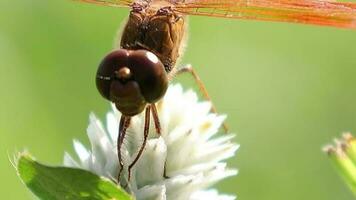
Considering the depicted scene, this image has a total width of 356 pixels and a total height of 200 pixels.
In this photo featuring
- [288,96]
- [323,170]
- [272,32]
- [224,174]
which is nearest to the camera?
[224,174]

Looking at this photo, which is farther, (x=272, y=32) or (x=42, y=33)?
(x=272, y=32)

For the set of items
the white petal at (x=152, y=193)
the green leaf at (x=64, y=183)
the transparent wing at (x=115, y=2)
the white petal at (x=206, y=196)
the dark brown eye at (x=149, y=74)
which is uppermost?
the transparent wing at (x=115, y=2)

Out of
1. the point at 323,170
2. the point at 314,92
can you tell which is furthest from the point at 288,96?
the point at 323,170

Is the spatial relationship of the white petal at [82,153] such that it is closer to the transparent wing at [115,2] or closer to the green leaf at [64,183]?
the green leaf at [64,183]

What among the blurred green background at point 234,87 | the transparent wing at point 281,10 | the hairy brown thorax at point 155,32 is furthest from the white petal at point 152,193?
the blurred green background at point 234,87

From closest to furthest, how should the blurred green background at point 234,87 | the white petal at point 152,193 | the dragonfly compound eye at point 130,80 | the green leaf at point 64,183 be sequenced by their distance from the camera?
the green leaf at point 64,183 → the white petal at point 152,193 → the dragonfly compound eye at point 130,80 → the blurred green background at point 234,87

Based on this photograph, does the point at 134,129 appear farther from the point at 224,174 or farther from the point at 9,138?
the point at 9,138

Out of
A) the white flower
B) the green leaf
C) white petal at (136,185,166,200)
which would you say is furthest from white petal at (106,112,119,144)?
the green leaf

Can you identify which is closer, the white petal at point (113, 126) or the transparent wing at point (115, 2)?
the white petal at point (113, 126)
